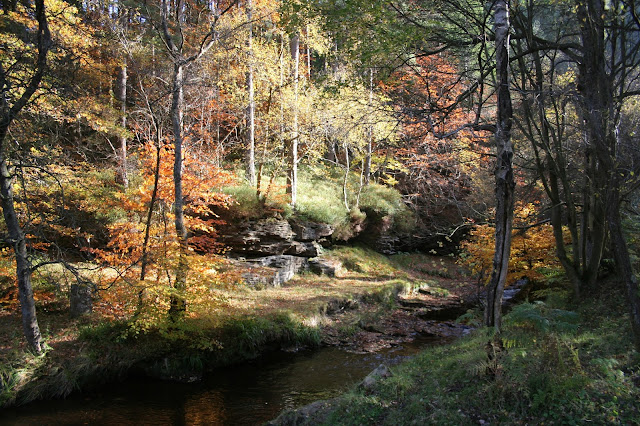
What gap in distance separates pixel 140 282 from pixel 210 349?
2139 mm

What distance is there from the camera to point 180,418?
689 centimetres

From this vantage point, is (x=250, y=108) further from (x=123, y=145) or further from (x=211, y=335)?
(x=211, y=335)

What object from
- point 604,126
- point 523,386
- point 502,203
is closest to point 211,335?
point 523,386

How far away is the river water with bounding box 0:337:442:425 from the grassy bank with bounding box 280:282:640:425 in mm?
2113

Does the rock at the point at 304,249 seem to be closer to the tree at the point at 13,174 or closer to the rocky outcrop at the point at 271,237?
the rocky outcrop at the point at 271,237

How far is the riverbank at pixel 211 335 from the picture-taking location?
24.5ft

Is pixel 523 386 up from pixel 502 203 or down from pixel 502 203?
down

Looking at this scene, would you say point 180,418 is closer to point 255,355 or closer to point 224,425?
point 224,425

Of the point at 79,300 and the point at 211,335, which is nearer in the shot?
the point at 211,335

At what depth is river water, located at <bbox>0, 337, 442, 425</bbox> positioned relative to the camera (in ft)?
22.3

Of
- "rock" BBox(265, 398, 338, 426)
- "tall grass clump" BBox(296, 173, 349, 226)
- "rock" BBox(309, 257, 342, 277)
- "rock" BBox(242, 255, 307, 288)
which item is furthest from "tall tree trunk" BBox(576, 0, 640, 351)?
"rock" BBox(309, 257, 342, 277)

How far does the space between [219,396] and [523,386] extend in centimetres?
573

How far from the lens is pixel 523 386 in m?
4.27

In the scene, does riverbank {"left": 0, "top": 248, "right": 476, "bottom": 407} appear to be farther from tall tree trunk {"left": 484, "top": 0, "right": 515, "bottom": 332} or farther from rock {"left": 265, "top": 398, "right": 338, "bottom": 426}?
tall tree trunk {"left": 484, "top": 0, "right": 515, "bottom": 332}
